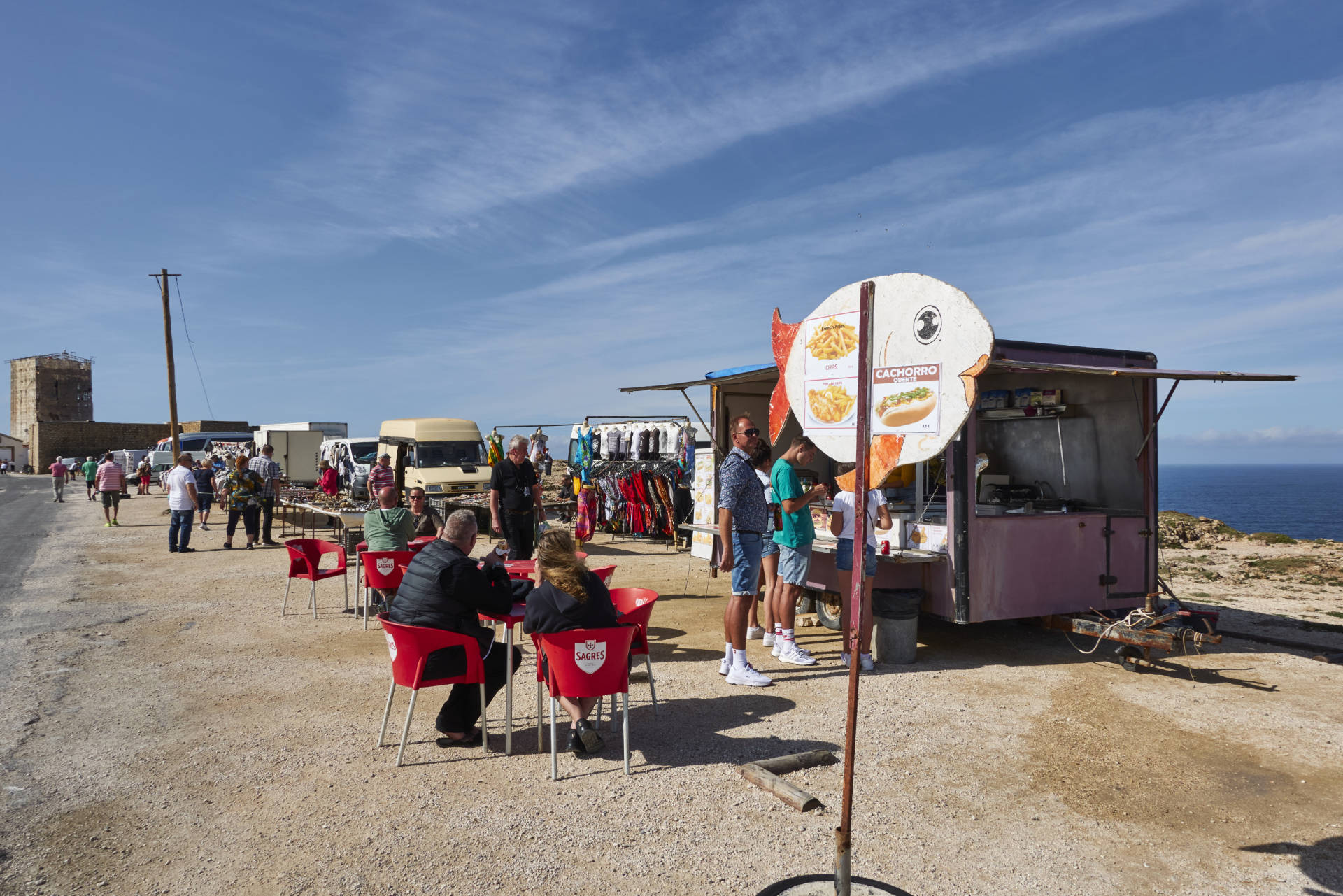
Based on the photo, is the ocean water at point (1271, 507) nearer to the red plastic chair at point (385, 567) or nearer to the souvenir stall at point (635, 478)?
the souvenir stall at point (635, 478)

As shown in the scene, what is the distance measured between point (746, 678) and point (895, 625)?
4.55 feet

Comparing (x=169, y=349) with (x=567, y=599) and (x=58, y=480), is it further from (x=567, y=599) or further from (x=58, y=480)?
(x=567, y=599)

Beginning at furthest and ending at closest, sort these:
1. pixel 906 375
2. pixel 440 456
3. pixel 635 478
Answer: pixel 440 456, pixel 635 478, pixel 906 375

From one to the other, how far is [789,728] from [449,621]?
7.13ft

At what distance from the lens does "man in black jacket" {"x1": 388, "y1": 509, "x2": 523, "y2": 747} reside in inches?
182

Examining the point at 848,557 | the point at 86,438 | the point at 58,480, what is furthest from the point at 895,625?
the point at 86,438

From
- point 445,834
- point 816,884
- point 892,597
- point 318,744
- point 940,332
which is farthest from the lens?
point 892,597

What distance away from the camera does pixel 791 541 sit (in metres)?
6.51

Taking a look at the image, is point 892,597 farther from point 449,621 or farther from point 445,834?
point 445,834

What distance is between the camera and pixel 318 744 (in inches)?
197

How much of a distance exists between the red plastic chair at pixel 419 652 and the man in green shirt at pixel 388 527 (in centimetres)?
350

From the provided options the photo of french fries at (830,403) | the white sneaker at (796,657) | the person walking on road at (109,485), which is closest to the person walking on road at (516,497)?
the white sneaker at (796,657)

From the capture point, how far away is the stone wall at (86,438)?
62.8 m

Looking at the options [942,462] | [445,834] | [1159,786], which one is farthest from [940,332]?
[942,462]
